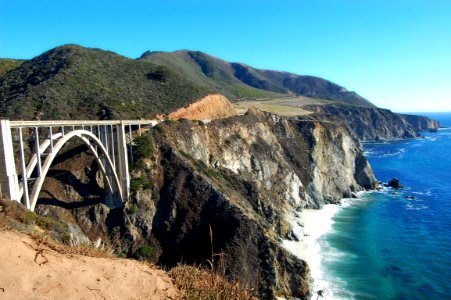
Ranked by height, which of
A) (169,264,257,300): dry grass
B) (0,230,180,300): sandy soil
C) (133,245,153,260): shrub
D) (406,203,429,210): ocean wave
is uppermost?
(0,230,180,300): sandy soil

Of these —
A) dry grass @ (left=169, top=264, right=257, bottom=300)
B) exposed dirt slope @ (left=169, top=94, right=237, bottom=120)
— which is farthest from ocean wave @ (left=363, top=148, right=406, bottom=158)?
dry grass @ (left=169, top=264, right=257, bottom=300)

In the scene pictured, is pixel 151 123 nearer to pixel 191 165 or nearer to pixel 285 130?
pixel 191 165

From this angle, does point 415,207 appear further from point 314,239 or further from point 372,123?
point 372,123

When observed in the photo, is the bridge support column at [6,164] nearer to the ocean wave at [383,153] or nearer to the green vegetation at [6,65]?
the green vegetation at [6,65]

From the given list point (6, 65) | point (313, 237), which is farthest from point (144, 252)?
point (6, 65)

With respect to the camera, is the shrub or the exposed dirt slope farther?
the exposed dirt slope

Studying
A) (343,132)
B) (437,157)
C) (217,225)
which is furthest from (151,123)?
(437,157)

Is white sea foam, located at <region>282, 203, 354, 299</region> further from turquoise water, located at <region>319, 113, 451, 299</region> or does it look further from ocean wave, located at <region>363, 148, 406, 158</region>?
ocean wave, located at <region>363, 148, 406, 158</region>
